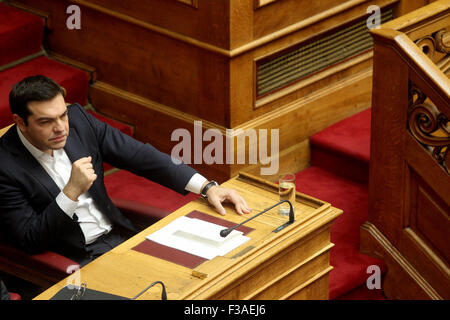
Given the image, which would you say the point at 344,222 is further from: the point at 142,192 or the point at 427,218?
the point at 142,192

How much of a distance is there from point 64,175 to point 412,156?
1386 millimetres

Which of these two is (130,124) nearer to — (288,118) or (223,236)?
(288,118)

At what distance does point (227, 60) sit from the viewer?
13.2ft

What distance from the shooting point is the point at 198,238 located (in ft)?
10.4

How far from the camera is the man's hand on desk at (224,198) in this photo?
10.9ft

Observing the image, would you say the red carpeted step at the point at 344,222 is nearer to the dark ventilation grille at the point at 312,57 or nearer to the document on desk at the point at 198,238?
the dark ventilation grille at the point at 312,57

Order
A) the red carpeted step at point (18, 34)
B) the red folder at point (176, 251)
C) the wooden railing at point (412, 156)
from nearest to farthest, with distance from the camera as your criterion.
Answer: the red folder at point (176, 251) → the wooden railing at point (412, 156) → the red carpeted step at point (18, 34)

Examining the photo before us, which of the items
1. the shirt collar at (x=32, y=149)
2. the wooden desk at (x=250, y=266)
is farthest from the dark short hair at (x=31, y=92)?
the wooden desk at (x=250, y=266)

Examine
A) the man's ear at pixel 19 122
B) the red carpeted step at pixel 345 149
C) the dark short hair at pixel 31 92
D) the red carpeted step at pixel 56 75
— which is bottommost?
the red carpeted step at pixel 345 149

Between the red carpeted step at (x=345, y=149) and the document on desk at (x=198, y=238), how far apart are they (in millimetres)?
1395

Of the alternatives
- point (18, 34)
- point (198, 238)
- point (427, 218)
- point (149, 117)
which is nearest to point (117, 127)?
point (149, 117)

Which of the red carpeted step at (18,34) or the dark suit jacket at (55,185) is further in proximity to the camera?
the red carpeted step at (18,34)

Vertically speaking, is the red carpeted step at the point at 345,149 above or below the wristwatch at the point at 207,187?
below
